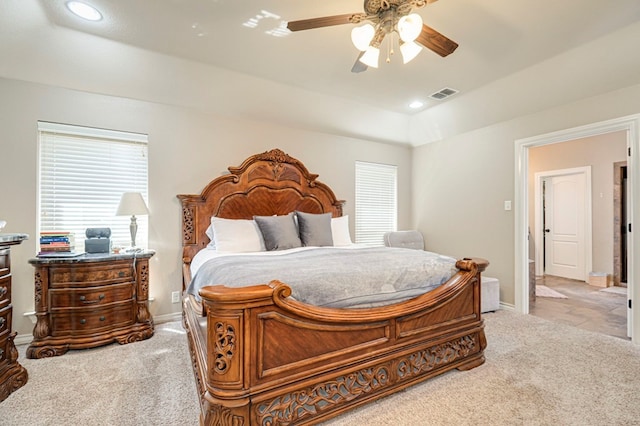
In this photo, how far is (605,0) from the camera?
2115 mm

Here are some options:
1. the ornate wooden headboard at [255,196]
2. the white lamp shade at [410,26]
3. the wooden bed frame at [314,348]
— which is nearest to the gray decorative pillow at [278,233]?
the ornate wooden headboard at [255,196]

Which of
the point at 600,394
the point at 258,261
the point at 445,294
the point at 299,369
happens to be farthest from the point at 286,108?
the point at 600,394

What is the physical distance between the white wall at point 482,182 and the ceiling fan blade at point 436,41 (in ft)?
7.23

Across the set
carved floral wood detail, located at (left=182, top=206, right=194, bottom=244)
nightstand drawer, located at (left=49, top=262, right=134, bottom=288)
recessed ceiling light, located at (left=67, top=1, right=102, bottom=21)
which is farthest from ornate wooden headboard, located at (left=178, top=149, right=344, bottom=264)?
recessed ceiling light, located at (left=67, top=1, right=102, bottom=21)

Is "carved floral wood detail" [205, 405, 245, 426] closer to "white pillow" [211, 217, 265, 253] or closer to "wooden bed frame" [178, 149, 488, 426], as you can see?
"wooden bed frame" [178, 149, 488, 426]

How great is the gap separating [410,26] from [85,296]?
3.27 metres

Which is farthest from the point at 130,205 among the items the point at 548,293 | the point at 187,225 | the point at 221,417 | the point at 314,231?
the point at 548,293

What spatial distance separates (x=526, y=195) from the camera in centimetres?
367

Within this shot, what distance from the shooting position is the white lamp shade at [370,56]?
6.73 ft

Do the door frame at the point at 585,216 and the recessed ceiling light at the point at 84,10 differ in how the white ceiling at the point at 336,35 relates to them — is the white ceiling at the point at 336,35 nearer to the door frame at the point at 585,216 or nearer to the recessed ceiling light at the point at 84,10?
the recessed ceiling light at the point at 84,10

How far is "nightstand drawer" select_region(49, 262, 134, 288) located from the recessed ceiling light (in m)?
2.04

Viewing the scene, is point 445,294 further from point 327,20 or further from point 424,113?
point 424,113

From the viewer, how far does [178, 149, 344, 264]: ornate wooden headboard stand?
133 inches

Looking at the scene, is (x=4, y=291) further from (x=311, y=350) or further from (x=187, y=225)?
(x=311, y=350)
